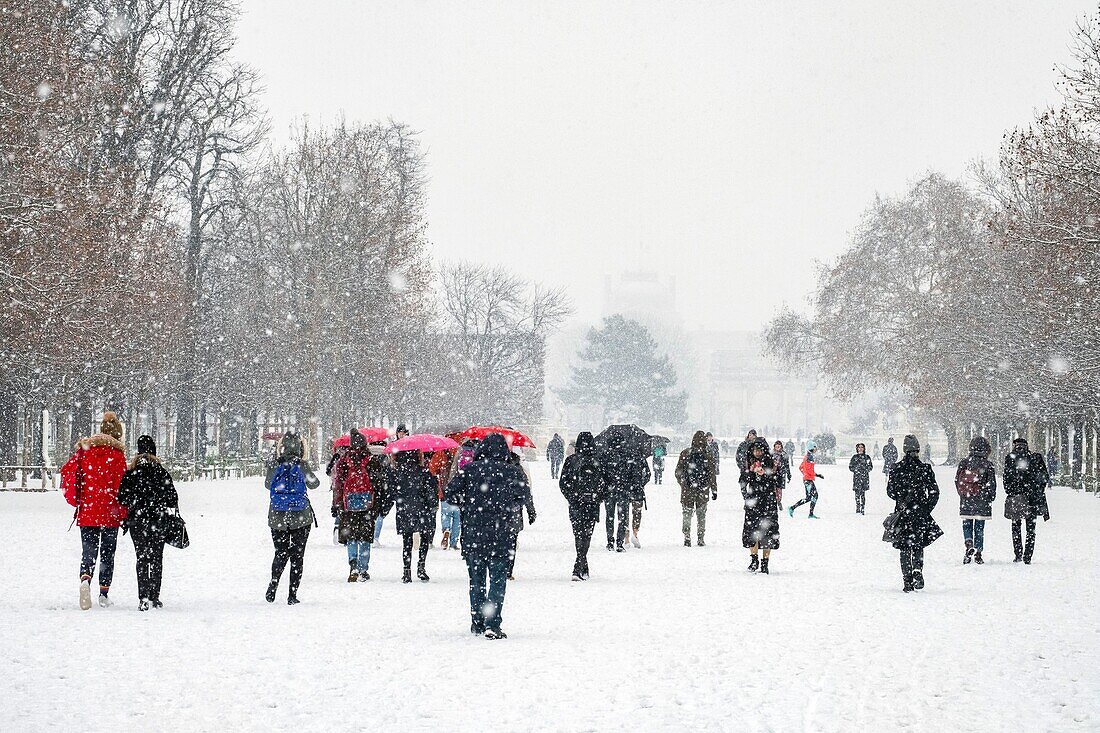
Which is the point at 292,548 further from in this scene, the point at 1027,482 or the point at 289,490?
the point at 1027,482

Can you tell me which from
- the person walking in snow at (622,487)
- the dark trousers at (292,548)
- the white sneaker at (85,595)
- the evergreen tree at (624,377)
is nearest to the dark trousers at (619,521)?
the person walking in snow at (622,487)

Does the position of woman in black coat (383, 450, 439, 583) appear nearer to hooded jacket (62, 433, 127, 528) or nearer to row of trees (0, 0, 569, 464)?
hooded jacket (62, 433, 127, 528)

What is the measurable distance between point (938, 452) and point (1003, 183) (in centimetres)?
4592

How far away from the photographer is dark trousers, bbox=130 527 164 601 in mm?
12398

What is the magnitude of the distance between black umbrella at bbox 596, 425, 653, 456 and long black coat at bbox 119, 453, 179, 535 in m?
6.79

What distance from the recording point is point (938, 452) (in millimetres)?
90938

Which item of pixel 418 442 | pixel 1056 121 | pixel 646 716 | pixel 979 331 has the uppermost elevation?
pixel 1056 121

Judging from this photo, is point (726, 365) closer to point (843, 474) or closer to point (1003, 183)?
point (843, 474)

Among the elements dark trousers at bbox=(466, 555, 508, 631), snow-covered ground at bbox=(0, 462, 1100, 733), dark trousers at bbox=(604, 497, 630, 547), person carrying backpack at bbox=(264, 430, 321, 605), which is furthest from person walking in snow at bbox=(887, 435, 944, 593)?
person carrying backpack at bbox=(264, 430, 321, 605)

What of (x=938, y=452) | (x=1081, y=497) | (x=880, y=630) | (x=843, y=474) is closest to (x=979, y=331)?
(x=1081, y=497)

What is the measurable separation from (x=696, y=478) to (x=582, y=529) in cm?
495

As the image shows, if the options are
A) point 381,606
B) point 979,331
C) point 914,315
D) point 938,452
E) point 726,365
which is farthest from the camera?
point 726,365

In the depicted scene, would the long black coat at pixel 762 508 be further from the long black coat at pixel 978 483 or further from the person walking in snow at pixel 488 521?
the person walking in snow at pixel 488 521

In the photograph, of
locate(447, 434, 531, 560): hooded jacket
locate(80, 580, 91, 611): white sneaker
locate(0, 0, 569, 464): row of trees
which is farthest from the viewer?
locate(0, 0, 569, 464): row of trees
